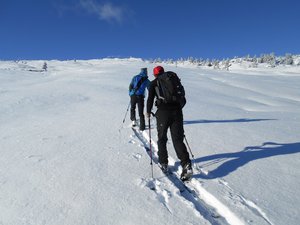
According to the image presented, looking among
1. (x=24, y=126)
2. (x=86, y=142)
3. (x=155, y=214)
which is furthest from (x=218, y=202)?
(x=24, y=126)

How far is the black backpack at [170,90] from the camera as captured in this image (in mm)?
6023

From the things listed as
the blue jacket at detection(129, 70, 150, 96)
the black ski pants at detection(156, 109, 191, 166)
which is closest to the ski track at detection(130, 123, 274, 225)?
the black ski pants at detection(156, 109, 191, 166)

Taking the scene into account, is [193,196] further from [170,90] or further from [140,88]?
[140,88]

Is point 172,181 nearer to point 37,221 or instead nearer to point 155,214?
point 155,214

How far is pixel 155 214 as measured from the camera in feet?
14.8

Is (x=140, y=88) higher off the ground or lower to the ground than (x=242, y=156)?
higher

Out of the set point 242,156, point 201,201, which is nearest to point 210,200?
point 201,201

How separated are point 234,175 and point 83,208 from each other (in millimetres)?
3075

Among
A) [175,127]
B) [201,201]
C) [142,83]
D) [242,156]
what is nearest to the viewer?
[201,201]

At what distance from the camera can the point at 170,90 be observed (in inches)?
237

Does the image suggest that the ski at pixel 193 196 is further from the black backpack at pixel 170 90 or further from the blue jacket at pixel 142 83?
the blue jacket at pixel 142 83

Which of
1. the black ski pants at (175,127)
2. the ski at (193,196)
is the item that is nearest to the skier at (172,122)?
the black ski pants at (175,127)

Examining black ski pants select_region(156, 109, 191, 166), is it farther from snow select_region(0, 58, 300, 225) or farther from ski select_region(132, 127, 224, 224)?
snow select_region(0, 58, 300, 225)

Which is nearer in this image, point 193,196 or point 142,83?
point 193,196
